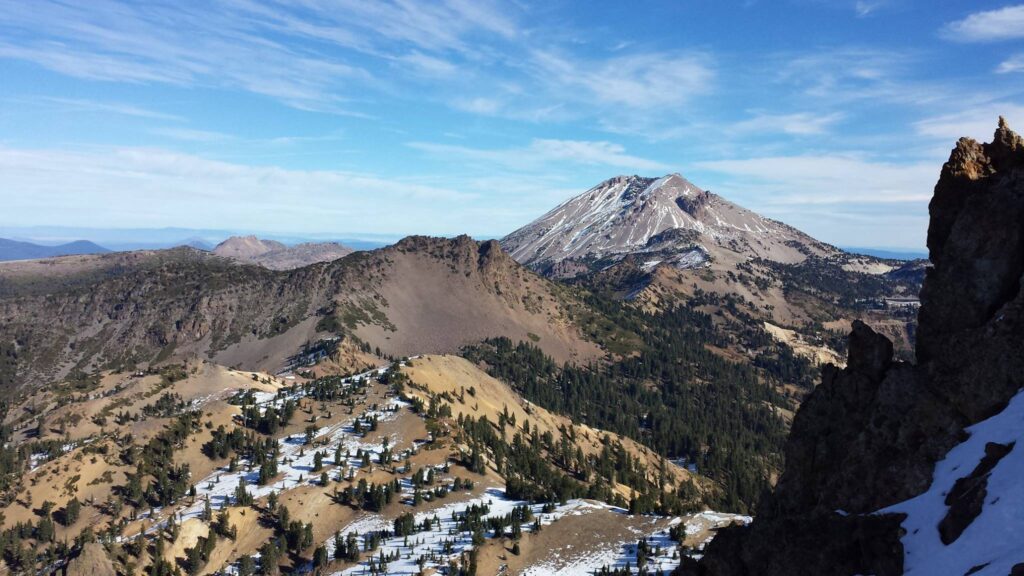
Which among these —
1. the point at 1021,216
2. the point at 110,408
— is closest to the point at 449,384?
the point at 110,408

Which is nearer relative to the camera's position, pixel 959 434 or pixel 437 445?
pixel 959 434

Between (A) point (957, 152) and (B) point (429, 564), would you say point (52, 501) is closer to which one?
(B) point (429, 564)

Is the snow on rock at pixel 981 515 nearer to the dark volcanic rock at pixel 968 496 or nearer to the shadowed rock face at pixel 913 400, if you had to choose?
the dark volcanic rock at pixel 968 496

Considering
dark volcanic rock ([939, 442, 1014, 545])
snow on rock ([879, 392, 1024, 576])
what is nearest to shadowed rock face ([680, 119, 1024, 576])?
dark volcanic rock ([939, 442, 1014, 545])

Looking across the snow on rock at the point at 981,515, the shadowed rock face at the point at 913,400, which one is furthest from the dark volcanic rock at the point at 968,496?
the snow on rock at the point at 981,515

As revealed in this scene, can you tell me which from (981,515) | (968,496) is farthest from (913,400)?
(981,515)

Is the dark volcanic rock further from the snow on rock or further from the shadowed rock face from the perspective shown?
the snow on rock
